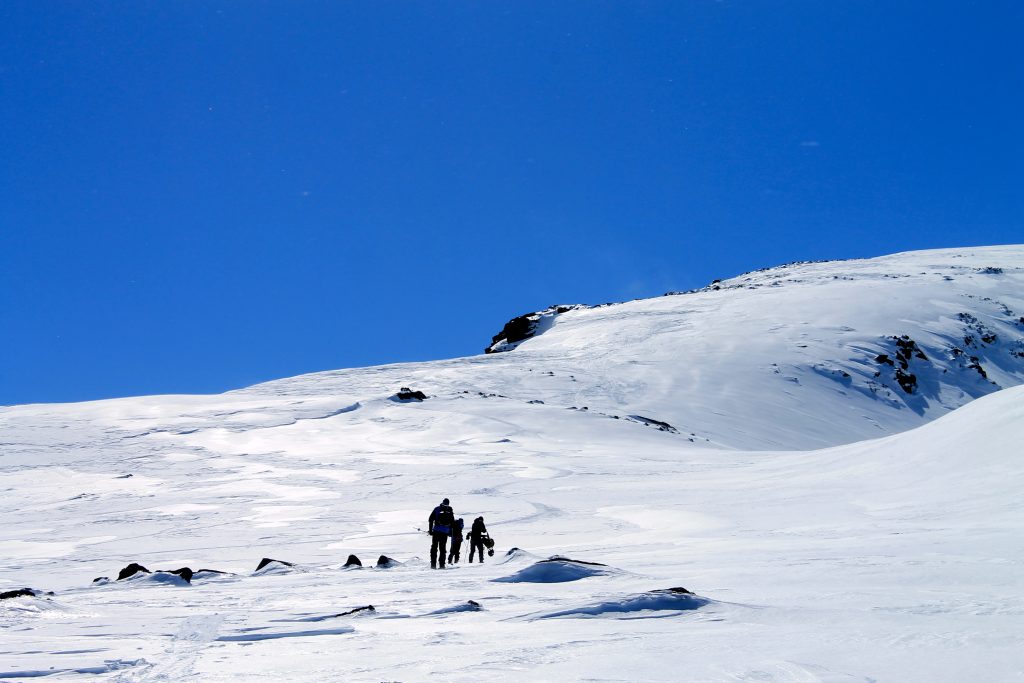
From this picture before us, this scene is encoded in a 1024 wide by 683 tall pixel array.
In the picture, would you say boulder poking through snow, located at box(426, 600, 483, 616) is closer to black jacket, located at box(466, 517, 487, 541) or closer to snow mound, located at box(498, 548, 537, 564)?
snow mound, located at box(498, 548, 537, 564)

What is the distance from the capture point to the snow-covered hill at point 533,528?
6.51m

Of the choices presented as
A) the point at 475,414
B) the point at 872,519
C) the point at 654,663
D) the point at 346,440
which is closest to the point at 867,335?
the point at 475,414

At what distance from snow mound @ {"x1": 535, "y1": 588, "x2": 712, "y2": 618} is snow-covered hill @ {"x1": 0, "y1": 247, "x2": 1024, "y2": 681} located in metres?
0.03

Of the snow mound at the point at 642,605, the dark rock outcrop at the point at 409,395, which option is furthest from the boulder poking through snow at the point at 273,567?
the dark rock outcrop at the point at 409,395

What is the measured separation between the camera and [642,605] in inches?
312

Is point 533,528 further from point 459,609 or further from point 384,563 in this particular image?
point 459,609

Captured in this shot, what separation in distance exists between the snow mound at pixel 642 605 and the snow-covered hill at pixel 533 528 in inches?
1.3

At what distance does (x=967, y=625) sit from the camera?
6492mm

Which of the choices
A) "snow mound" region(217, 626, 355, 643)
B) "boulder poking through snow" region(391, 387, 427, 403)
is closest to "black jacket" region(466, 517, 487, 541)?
"snow mound" region(217, 626, 355, 643)

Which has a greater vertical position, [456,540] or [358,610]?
[456,540]

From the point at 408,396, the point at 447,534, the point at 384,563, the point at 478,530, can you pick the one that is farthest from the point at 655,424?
the point at 384,563

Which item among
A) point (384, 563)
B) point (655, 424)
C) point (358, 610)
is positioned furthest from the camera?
point (655, 424)

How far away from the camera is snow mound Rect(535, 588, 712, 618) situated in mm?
7859

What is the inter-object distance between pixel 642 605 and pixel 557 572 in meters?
2.47
